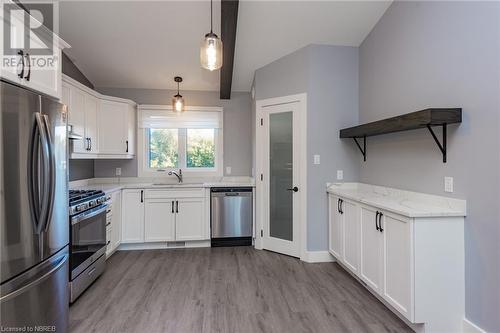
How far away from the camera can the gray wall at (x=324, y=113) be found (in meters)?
3.28

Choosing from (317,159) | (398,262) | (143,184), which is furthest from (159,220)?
(398,262)

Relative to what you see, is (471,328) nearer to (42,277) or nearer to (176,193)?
(42,277)

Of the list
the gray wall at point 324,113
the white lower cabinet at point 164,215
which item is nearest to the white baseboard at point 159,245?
the white lower cabinet at point 164,215

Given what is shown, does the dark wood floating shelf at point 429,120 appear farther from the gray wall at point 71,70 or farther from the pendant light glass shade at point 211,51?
the gray wall at point 71,70

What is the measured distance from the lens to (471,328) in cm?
175

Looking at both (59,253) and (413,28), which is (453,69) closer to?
(413,28)

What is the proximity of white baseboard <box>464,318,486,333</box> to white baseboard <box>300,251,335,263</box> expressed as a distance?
153cm

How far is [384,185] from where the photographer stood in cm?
280

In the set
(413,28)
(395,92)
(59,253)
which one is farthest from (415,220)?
(59,253)

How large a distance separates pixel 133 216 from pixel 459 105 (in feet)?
12.9

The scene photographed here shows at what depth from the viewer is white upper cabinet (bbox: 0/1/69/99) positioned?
1.51 metres

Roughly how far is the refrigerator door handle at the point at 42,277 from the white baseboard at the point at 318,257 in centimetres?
260

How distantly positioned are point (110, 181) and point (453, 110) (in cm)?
457

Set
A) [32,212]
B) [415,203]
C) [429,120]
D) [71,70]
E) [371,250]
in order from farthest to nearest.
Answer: [71,70]
[371,250]
[415,203]
[429,120]
[32,212]
